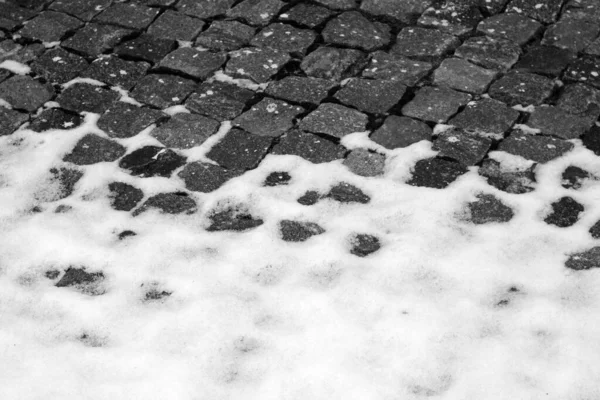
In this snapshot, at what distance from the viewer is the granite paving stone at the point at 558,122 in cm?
296

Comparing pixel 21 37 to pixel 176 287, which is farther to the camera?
pixel 21 37

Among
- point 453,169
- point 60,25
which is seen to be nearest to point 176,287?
point 453,169

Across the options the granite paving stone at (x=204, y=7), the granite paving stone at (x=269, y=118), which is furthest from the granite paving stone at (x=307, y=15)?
the granite paving stone at (x=269, y=118)

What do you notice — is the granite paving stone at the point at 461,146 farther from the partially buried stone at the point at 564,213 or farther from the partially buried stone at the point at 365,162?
the partially buried stone at the point at 564,213

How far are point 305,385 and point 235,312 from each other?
352mm

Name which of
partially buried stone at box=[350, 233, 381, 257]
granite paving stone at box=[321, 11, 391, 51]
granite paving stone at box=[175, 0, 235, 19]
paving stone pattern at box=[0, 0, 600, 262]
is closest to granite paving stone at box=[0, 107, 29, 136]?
paving stone pattern at box=[0, 0, 600, 262]

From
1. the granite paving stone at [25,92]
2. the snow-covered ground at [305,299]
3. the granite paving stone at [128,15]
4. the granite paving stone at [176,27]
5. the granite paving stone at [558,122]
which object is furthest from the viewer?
the granite paving stone at [128,15]

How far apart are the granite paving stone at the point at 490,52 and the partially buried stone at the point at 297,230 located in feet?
4.07

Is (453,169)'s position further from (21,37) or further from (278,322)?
(21,37)

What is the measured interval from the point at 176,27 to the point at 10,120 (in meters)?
0.94

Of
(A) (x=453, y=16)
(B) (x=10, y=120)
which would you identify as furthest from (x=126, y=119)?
(A) (x=453, y=16)

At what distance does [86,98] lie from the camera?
10.8 feet

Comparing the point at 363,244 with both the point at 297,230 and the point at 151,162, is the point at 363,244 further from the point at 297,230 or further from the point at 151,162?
the point at 151,162

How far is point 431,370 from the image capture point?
211 cm
